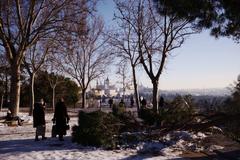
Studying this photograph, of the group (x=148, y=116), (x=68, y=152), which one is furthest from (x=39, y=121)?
(x=148, y=116)

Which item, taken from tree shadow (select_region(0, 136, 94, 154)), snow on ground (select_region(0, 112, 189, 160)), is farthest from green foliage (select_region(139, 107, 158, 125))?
snow on ground (select_region(0, 112, 189, 160))

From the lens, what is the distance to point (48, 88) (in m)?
61.1

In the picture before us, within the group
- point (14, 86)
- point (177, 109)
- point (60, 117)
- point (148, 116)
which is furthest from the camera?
point (14, 86)

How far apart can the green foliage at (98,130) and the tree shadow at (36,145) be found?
355 millimetres

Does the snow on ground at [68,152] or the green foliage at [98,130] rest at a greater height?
the green foliage at [98,130]

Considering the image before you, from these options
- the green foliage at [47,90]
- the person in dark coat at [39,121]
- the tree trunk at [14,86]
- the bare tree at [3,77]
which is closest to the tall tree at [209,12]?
the person in dark coat at [39,121]

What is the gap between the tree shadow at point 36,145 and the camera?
14.8m

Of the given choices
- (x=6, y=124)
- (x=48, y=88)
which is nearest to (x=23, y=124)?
(x=6, y=124)

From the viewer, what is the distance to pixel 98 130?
1544cm

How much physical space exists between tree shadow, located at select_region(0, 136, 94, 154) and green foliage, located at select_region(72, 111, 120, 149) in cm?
36

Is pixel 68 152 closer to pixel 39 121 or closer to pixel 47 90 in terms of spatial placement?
pixel 39 121

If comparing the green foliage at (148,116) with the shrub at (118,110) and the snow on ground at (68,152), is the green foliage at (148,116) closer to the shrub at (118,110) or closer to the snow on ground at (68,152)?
the shrub at (118,110)

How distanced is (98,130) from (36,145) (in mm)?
2403

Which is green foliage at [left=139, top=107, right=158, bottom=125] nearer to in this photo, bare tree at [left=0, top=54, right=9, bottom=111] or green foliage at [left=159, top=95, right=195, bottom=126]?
green foliage at [left=159, top=95, right=195, bottom=126]
